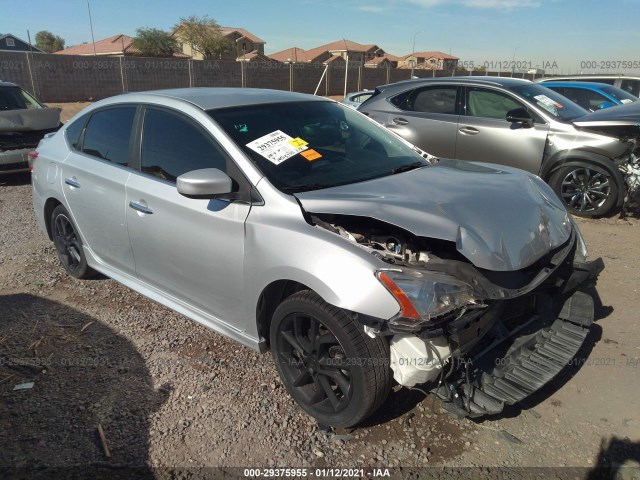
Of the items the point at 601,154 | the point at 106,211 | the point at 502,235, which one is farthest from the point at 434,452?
the point at 601,154

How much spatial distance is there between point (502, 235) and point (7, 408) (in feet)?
9.81

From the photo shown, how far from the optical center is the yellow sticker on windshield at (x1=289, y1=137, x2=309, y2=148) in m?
3.11

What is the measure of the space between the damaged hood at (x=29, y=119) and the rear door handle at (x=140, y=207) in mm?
6339

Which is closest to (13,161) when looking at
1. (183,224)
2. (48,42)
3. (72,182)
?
(72,182)

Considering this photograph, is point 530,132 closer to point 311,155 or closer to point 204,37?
point 311,155

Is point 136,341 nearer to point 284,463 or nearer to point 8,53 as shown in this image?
point 284,463

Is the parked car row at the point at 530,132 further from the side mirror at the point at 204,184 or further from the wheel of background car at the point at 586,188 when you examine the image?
the side mirror at the point at 204,184

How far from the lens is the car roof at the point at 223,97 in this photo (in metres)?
3.30

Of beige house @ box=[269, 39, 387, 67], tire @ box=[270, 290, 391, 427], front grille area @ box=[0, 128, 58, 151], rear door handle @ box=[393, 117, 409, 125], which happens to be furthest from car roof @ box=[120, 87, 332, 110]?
beige house @ box=[269, 39, 387, 67]

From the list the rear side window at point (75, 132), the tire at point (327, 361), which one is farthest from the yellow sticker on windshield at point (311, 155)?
the rear side window at point (75, 132)

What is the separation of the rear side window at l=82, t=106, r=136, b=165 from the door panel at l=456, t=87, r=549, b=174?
4.59 meters

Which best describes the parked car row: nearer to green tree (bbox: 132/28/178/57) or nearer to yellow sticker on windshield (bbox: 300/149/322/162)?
yellow sticker on windshield (bbox: 300/149/322/162)

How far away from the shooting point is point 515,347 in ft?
9.00

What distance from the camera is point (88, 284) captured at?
4539mm
